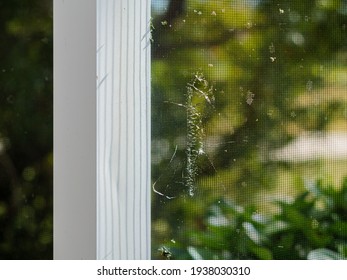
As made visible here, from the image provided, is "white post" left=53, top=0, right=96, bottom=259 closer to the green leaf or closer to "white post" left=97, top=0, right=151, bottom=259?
"white post" left=97, top=0, right=151, bottom=259

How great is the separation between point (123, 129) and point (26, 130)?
0.35 m

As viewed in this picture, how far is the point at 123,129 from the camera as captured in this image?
2.13ft

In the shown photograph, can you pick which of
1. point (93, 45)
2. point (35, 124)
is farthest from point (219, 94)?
point (35, 124)

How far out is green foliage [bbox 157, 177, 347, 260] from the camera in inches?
27.0

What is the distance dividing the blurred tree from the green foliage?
33 centimetres

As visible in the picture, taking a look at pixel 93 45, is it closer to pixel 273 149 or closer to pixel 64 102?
pixel 64 102

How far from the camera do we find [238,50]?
2.27 feet

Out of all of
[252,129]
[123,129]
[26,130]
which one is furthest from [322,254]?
[26,130]

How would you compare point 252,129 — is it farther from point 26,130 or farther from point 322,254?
point 26,130

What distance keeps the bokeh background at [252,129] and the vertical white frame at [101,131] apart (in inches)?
0.8

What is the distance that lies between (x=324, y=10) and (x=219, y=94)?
A: 19 centimetres

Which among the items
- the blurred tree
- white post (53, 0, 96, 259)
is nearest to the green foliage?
white post (53, 0, 96, 259)

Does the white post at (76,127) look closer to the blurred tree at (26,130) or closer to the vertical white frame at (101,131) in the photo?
the vertical white frame at (101,131)

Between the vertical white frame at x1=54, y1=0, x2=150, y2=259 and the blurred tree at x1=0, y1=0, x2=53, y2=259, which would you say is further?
the blurred tree at x1=0, y1=0, x2=53, y2=259
